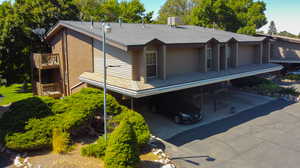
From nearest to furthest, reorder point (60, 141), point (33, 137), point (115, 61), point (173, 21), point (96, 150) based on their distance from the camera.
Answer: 1. point (96, 150)
2. point (33, 137)
3. point (60, 141)
4. point (115, 61)
5. point (173, 21)

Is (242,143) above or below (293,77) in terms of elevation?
below

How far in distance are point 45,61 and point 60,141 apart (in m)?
11.2

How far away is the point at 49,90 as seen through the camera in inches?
806

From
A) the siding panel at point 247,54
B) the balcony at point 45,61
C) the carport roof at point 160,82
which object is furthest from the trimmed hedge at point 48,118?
the siding panel at point 247,54

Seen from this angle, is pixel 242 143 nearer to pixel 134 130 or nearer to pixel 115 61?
pixel 134 130

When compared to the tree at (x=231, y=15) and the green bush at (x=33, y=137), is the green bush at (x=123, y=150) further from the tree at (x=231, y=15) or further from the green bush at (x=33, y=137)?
the tree at (x=231, y=15)

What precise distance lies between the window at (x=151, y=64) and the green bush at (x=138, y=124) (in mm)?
3593

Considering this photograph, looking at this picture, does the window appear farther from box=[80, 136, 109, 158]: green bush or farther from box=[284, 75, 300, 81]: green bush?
box=[284, 75, 300, 81]: green bush

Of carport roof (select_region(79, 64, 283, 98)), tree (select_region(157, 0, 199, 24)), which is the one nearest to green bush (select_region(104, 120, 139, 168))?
carport roof (select_region(79, 64, 283, 98))

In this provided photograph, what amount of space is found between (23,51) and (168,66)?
1558 centimetres

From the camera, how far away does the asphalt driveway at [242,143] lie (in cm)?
Result: 1110

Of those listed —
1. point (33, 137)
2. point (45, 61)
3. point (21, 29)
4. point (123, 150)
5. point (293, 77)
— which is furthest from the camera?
point (293, 77)

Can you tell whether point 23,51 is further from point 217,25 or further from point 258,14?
point 258,14

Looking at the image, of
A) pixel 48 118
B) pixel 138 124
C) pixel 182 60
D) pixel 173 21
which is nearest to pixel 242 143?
pixel 138 124
